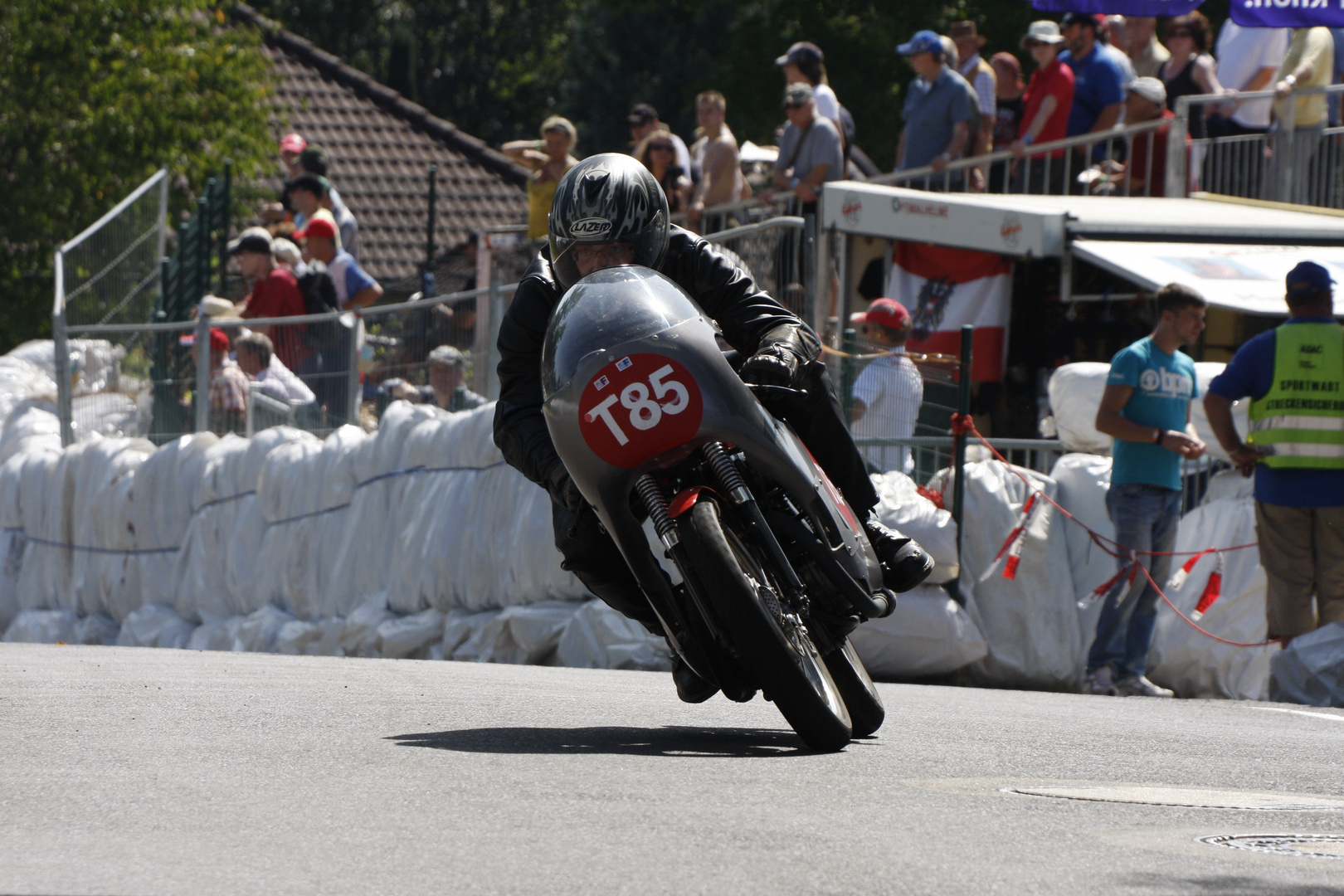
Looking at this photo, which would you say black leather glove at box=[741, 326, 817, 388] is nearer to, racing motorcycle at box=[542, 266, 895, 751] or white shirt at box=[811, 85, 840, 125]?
racing motorcycle at box=[542, 266, 895, 751]

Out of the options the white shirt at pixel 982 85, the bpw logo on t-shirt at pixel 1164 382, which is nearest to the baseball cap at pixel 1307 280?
the bpw logo on t-shirt at pixel 1164 382

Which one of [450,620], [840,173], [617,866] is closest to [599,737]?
[617,866]

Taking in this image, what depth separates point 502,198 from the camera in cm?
3681

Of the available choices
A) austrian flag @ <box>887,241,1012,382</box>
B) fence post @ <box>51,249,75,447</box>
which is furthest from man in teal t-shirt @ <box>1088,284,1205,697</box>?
fence post @ <box>51,249,75,447</box>

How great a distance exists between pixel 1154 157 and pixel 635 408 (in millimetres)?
10254

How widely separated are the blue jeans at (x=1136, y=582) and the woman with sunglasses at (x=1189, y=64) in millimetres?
5890

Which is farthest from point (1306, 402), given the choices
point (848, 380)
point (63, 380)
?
point (63, 380)

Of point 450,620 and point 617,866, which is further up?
point 617,866

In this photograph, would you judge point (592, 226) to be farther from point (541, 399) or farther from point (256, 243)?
point (256, 243)

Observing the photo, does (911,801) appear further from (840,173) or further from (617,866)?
(840,173)

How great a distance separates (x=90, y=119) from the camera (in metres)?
22.1

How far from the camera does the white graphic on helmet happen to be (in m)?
5.33

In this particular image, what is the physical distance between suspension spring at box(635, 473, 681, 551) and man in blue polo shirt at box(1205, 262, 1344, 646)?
5.06m

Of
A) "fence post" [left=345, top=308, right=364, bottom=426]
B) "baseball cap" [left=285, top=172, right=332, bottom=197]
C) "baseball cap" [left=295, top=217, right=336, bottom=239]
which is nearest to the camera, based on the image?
"fence post" [left=345, top=308, right=364, bottom=426]
